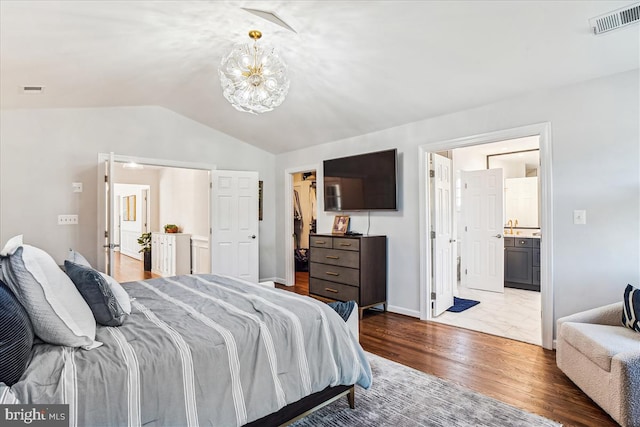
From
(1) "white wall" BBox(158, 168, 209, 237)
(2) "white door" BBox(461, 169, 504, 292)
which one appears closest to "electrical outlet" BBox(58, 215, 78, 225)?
(1) "white wall" BBox(158, 168, 209, 237)

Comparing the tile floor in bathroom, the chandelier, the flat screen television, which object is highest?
the chandelier

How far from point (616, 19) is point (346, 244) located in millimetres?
3073

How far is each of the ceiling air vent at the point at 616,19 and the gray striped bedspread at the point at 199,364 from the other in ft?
8.34

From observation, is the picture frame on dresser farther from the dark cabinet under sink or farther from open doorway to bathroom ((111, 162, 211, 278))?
the dark cabinet under sink

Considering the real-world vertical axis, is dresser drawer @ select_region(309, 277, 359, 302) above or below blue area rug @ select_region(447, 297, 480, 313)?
above

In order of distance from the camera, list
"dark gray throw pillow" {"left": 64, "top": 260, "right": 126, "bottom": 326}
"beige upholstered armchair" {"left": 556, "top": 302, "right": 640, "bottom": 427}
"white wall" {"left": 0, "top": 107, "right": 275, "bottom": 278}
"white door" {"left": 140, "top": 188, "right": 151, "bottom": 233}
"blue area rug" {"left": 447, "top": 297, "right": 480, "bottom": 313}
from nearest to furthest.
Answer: "dark gray throw pillow" {"left": 64, "top": 260, "right": 126, "bottom": 326} < "beige upholstered armchair" {"left": 556, "top": 302, "right": 640, "bottom": 427} < "white wall" {"left": 0, "top": 107, "right": 275, "bottom": 278} < "blue area rug" {"left": 447, "top": 297, "right": 480, "bottom": 313} < "white door" {"left": 140, "top": 188, "right": 151, "bottom": 233}

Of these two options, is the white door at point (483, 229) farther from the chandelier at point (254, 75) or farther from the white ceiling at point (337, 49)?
the chandelier at point (254, 75)

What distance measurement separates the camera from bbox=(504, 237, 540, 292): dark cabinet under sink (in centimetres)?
560

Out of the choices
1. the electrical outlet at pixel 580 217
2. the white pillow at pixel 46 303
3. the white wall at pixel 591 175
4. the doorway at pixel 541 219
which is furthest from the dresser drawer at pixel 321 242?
the white pillow at pixel 46 303

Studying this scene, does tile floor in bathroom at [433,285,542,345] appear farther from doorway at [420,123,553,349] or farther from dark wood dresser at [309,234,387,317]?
dark wood dresser at [309,234,387,317]

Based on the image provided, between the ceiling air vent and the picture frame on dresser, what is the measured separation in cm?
329

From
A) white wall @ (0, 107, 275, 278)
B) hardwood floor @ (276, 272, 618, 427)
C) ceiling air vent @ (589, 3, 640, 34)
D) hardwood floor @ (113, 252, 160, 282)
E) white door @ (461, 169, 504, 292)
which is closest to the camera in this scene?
ceiling air vent @ (589, 3, 640, 34)

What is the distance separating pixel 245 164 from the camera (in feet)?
19.1

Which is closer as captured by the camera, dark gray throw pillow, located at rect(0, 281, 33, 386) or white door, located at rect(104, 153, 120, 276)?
dark gray throw pillow, located at rect(0, 281, 33, 386)
